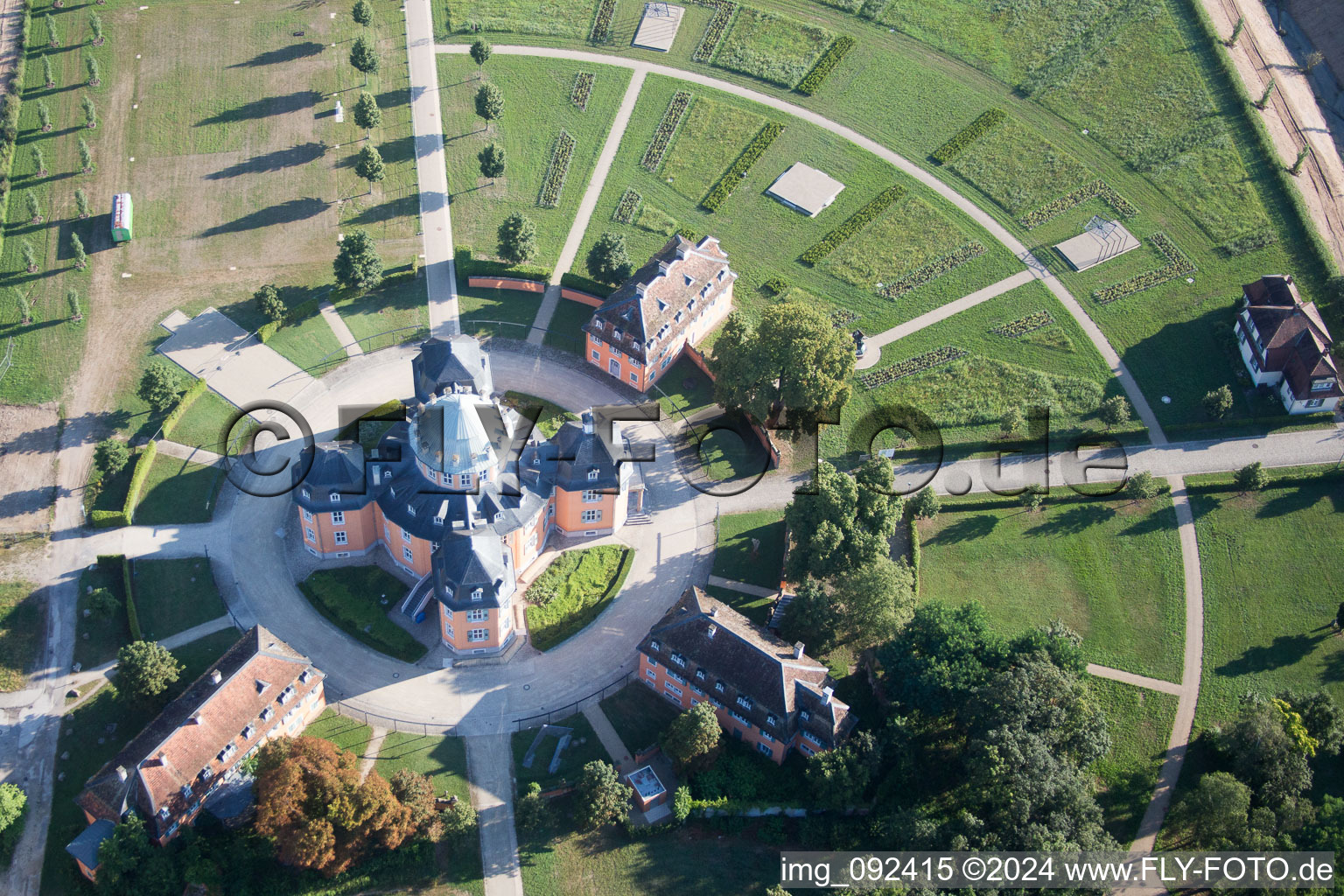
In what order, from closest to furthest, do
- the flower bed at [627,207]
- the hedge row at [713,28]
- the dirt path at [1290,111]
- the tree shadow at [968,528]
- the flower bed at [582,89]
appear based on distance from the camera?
the tree shadow at [968,528]
the flower bed at [627,207]
the dirt path at [1290,111]
the flower bed at [582,89]
the hedge row at [713,28]

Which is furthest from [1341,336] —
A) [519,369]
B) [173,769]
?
[173,769]

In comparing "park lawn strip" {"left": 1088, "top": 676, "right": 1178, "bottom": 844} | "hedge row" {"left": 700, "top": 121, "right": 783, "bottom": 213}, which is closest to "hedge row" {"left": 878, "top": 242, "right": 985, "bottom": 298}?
"hedge row" {"left": 700, "top": 121, "right": 783, "bottom": 213}

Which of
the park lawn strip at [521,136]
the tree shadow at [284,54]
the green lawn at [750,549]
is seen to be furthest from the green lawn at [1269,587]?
the tree shadow at [284,54]

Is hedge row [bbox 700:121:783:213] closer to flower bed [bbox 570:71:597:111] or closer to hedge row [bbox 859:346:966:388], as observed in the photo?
flower bed [bbox 570:71:597:111]

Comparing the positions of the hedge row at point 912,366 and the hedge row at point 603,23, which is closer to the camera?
the hedge row at point 912,366

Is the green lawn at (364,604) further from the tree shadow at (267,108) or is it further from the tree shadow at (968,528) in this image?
the tree shadow at (267,108)

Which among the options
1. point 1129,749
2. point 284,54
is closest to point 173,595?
point 284,54

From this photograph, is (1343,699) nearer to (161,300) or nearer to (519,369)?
(519,369)

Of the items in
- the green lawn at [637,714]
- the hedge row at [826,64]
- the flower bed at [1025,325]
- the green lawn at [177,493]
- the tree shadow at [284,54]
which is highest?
the tree shadow at [284,54]
